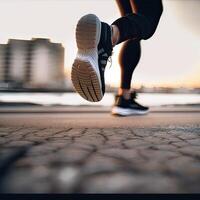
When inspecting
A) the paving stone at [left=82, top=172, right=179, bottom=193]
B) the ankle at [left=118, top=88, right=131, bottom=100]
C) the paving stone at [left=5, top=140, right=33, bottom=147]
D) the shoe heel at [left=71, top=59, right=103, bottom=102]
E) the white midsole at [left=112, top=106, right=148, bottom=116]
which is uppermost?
the shoe heel at [left=71, top=59, right=103, bottom=102]

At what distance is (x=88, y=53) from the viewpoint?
1342 millimetres

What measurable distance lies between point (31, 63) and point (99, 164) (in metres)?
85.8

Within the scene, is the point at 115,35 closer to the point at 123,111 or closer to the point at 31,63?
the point at 123,111

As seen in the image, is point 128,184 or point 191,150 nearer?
point 128,184

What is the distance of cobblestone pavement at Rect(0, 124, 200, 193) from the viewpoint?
62 centimetres

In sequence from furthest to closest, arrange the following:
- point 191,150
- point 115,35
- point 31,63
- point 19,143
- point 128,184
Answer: point 31,63 → point 115,35 → point 19,143 → point 191,150 → point 128,184

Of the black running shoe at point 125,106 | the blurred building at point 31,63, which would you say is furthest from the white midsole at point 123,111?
the blurred building at point 31,63

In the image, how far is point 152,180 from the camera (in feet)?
2.17

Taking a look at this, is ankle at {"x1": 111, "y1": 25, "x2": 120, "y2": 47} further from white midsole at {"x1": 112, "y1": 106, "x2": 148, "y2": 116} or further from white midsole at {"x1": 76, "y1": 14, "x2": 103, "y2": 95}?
white midsole at {"x1": 112, "y1": 106, "x2": 148, "y2": 116}

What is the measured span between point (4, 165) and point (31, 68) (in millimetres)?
85291

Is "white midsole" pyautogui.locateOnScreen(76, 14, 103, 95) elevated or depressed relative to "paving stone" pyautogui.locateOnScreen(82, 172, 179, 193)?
elevated

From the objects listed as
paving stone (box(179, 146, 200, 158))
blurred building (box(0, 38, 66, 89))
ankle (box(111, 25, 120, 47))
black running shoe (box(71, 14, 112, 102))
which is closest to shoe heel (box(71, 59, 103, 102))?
black running shoe (box(71, 14, 112, 102))

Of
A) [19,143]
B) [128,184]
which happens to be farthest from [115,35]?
[128,184]
